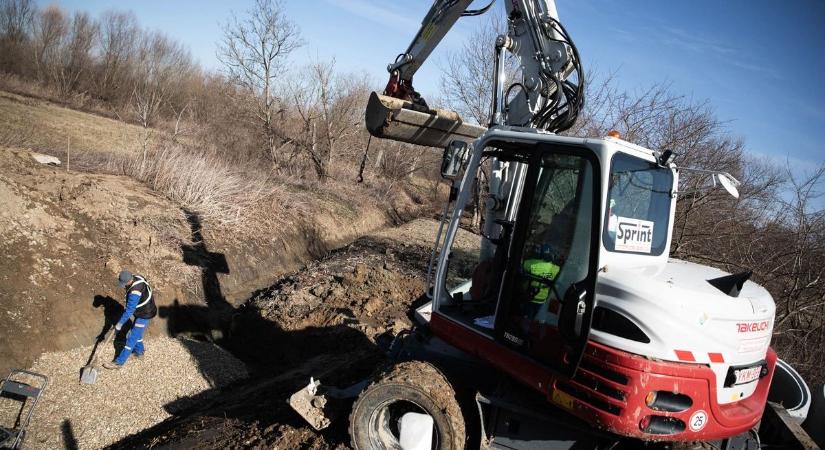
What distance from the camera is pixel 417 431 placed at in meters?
3.58

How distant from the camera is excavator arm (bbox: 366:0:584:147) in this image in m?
4.49

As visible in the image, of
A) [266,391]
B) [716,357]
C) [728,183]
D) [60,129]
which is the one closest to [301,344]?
[266,391]

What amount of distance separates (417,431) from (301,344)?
14.2 feet

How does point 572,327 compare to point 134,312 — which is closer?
point 572,327

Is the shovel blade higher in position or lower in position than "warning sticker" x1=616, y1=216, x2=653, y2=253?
lower

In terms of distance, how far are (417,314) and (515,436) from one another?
1.62 meters

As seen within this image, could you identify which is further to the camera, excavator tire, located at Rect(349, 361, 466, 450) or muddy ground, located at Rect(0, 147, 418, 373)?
muddy ground, located at Rect(0, 147, 418, 373)

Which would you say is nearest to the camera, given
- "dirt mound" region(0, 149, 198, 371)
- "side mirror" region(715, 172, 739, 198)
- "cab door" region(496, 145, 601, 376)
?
"cab door" region(496, 145, 601, 376)

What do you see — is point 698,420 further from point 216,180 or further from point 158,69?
point 158,69

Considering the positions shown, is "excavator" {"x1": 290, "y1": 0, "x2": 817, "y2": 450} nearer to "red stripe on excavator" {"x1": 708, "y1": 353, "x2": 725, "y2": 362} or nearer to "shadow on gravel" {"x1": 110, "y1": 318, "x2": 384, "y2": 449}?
"red stripe on excavator" {"x1": 708, "y1": 353, "x2": 725, "y2": 362}

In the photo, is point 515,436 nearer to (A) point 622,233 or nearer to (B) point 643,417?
(B) point 643,417

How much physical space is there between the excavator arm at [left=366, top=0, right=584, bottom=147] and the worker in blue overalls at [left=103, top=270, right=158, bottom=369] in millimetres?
4054

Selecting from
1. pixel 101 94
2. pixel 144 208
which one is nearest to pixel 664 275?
pixel 144 208

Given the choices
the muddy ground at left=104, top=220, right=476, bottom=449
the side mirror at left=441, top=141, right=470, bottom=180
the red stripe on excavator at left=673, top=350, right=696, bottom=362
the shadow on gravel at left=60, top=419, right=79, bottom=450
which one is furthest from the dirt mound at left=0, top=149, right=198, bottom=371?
the red stripe on excavator at left=673, top=350, right=696, bottom=362
